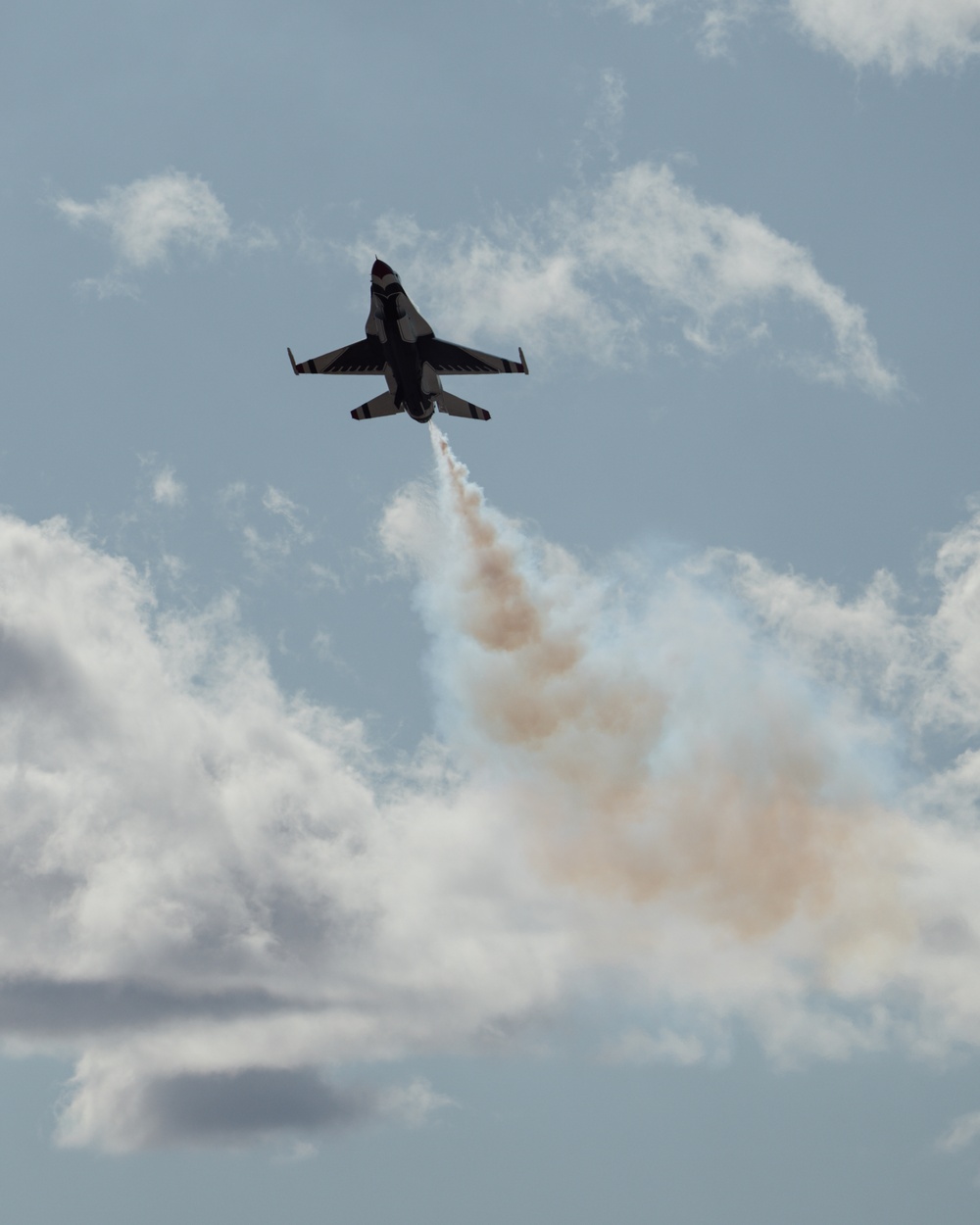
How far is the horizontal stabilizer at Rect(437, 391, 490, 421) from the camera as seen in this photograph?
189375 mm

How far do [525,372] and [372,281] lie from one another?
619 inches

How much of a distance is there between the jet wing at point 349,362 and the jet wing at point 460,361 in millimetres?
5229

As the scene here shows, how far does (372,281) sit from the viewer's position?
18212cm

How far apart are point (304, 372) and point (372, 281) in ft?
38.7

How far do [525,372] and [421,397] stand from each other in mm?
9424

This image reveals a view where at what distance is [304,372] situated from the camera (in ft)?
621

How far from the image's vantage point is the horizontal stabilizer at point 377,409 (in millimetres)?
190375

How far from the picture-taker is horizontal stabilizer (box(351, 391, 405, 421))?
625 ft

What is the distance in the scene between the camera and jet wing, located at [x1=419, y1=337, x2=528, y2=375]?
186 m

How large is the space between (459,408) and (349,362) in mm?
10536

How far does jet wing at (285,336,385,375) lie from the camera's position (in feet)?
620

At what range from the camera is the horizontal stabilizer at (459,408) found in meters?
189

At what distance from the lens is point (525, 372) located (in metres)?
187

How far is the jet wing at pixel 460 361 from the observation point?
609 feet
